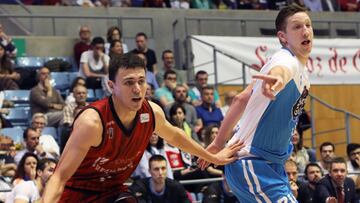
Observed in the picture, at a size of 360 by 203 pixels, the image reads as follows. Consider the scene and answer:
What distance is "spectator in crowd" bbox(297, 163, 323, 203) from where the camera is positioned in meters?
11.4

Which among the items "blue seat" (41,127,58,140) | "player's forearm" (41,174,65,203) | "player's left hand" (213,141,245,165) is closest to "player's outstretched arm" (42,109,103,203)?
"player's forearm" (41,174,65,203)

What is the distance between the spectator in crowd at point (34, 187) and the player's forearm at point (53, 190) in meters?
3.70

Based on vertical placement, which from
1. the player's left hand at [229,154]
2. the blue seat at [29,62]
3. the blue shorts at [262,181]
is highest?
the blue seat at [29,62]

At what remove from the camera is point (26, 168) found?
10117mm

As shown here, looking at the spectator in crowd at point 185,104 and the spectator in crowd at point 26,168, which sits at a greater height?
the spectator in crowd at point 185,104

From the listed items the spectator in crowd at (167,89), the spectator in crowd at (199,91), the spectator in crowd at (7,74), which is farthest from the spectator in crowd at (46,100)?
the spectator in crowd at (199,91)

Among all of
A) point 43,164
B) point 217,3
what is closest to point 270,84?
point 43,164

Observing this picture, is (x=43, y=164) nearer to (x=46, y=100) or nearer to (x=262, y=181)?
(x=46, y=100)

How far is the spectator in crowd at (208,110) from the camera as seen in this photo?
1362cm

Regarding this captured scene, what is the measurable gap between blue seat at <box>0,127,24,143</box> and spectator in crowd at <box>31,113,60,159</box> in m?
0.63

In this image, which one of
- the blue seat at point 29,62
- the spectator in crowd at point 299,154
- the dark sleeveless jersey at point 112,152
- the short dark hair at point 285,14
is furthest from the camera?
the blue seat at point 29,62

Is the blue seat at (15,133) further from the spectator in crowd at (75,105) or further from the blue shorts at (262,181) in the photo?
the blue shorts at (262,181)

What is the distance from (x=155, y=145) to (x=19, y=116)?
2.76m

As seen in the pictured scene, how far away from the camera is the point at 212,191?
426 inches
